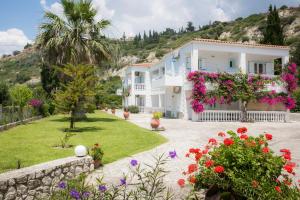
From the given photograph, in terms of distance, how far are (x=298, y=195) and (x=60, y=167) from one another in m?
5.52

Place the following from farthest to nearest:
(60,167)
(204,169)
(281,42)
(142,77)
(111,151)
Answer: (142,77) < (281,42) < (111,151) < (60,167) < (204,169)

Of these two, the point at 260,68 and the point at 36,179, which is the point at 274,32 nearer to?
the point at 260,68

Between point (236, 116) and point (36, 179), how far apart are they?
2291 cm

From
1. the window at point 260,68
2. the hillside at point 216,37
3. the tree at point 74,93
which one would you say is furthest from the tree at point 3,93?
the window at point 260,68

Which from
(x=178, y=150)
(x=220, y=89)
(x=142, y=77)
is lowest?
(x=178, y=150)

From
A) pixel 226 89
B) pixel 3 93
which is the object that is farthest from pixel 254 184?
pixel 3 93

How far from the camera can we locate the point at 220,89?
25.5m

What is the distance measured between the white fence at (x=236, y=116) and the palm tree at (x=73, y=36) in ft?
34.9

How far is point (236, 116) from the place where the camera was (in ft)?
87.9

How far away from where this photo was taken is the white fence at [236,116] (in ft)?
85.6

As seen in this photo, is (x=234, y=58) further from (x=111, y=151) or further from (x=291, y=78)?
(x=111, y=151)

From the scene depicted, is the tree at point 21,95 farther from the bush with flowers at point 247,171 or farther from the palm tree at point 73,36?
the bush with flowers at point 247,171

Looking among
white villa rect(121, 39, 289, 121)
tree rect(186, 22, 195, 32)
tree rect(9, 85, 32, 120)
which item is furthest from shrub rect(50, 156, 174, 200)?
tree rect(186, 22, 195, 32)

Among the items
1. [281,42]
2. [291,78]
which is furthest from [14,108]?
[281,42]
